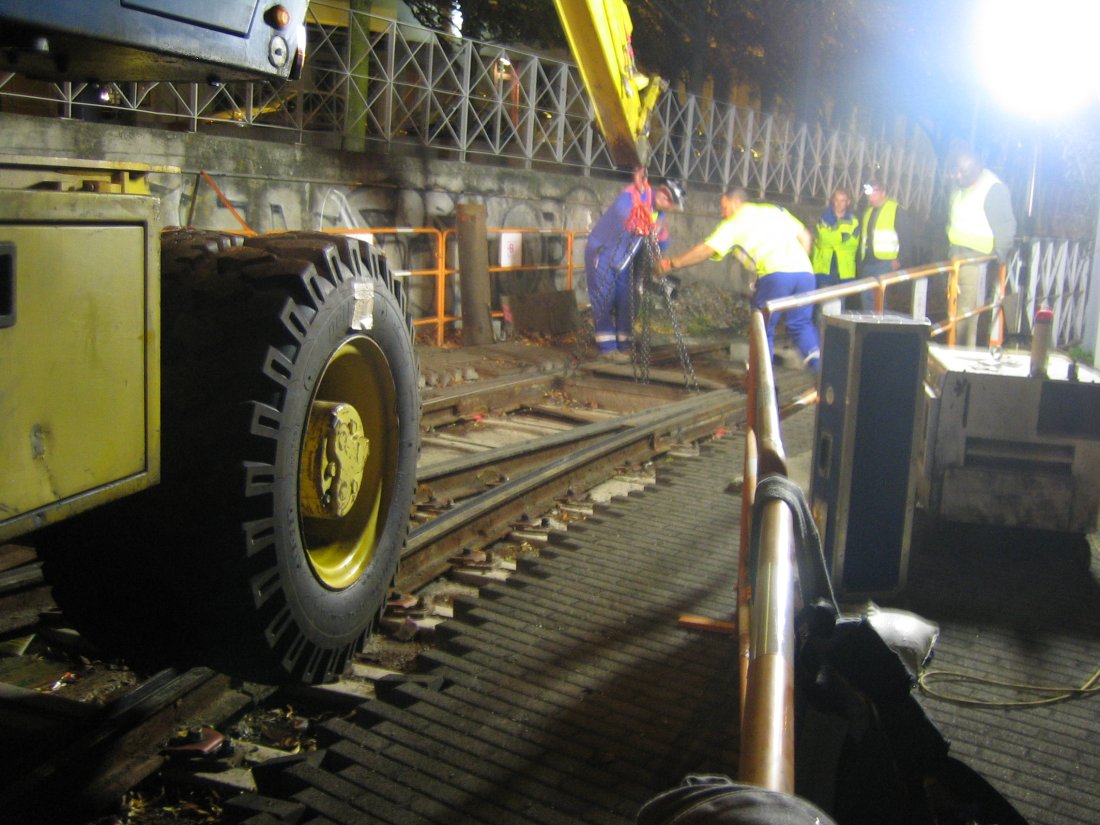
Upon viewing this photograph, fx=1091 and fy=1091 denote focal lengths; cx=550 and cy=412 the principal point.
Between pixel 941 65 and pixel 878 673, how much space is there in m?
31.9

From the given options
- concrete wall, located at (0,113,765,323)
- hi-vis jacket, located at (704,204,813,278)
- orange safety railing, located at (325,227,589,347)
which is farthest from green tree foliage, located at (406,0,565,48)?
hi-vis jacket, located at (704,204,813,278)

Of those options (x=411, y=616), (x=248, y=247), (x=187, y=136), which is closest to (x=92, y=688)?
(x=411, y=616)

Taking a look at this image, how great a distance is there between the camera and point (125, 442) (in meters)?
2.72

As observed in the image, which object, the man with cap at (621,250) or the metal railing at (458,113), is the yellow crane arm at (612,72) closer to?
the man with cap at (621,250)

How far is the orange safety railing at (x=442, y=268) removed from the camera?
518 inches

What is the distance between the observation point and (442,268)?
44.4 feet

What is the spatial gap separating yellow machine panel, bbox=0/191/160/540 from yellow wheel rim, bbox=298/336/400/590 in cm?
83

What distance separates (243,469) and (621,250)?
8.72 m

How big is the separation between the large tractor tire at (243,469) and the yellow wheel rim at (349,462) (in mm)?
11

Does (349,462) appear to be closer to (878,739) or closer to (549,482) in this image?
(878,739)

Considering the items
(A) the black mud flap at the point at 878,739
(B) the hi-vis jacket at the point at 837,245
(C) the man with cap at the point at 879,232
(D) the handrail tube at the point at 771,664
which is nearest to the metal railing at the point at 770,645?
(D) the handrail tube at the point at 771,664

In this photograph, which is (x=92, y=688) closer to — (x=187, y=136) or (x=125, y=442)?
(x=125, y=442)

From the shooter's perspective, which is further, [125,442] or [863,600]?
[863,600]

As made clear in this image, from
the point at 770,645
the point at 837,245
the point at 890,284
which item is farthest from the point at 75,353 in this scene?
the point at 837,245
